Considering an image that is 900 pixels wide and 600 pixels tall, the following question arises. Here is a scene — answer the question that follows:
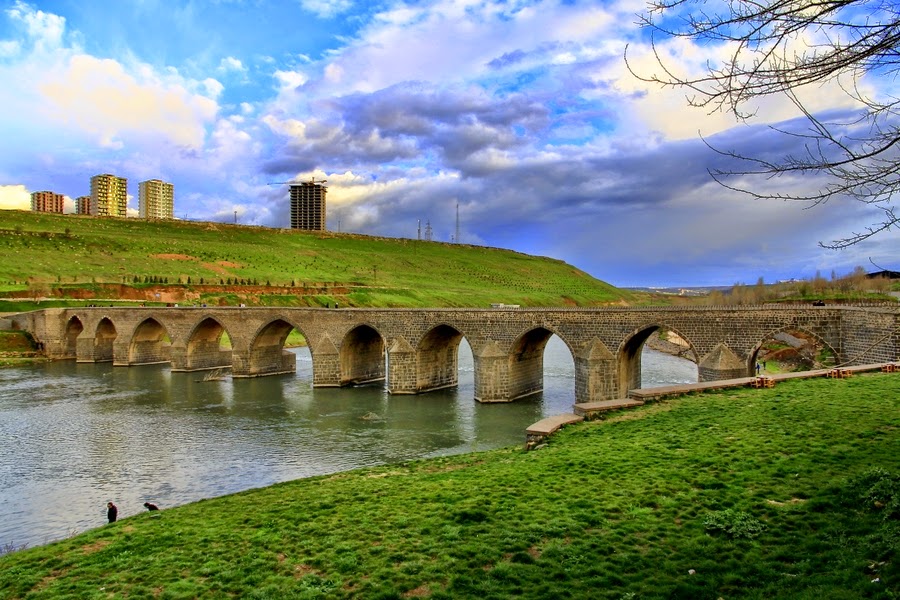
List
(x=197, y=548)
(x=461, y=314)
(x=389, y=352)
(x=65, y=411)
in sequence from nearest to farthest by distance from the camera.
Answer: (x=197, y=548), (x=65, y=411), (x=461, y=314), (x=389, y=352)

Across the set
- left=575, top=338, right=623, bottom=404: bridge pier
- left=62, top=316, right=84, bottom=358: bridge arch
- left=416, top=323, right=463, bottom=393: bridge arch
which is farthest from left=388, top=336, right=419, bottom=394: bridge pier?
left=62, top=316, right=84, bottom=358: bridge arch

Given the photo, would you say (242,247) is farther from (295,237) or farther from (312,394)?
(312,394)

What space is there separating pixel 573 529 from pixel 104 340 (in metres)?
59.8

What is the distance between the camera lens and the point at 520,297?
119750 millimetres

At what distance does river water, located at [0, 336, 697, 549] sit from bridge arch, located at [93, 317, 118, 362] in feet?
31.7

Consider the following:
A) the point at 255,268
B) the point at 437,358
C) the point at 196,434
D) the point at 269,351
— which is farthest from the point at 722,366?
the point at 255,268

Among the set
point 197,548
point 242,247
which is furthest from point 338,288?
point 197,548

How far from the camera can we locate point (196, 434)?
93.1 feet

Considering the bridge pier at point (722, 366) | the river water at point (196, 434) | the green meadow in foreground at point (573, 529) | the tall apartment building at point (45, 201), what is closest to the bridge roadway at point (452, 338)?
the bridge pier at point (722, 366)

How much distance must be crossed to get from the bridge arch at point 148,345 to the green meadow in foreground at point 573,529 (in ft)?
150

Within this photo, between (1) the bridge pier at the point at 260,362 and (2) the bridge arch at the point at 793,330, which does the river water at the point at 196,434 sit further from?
(2) the bridge arch at the point at 793,330

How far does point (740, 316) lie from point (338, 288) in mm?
74977

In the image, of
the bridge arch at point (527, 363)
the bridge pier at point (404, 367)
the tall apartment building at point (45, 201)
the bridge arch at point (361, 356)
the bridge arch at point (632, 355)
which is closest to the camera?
the bridge arch at point (632, 355)

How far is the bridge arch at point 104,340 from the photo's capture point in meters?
56.6
